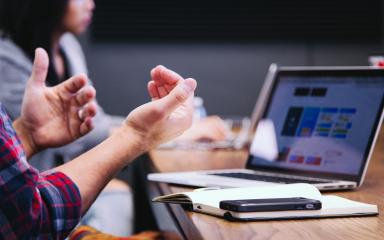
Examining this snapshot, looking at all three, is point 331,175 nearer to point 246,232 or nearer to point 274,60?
point 246,232

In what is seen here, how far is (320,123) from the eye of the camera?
5.65 feet

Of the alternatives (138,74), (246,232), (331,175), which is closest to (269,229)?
(246,232)

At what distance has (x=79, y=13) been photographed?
3281mm

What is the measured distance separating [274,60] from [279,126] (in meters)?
2.98

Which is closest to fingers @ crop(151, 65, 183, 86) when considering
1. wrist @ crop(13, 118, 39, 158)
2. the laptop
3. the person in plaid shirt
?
the person in plaid shirt

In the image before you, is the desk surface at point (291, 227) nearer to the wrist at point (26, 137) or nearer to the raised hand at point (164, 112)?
the raised hand at point (164, 112)

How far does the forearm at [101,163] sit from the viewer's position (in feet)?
4.25

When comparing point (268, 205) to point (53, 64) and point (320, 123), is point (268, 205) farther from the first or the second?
point (53, 64)

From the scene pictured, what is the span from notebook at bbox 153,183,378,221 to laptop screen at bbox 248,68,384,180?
0.32m

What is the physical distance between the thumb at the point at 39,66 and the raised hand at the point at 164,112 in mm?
343

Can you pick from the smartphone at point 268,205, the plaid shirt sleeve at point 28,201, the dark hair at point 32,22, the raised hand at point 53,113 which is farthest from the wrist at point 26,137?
the dark hair at point 32,22

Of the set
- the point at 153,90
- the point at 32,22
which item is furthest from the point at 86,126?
the point at 32,22

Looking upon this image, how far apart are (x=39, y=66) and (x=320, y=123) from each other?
2.42 feet

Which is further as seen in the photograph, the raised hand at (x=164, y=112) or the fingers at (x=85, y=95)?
the fingers at (x=85, y=95)
